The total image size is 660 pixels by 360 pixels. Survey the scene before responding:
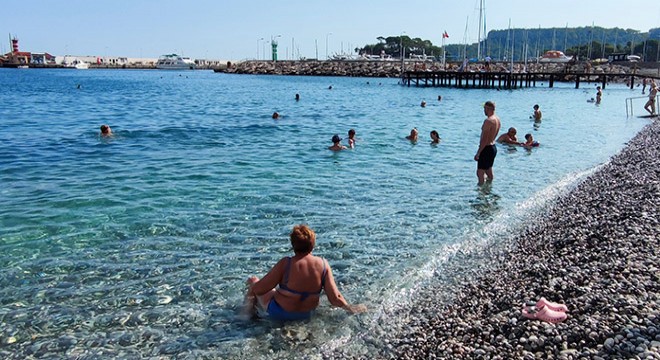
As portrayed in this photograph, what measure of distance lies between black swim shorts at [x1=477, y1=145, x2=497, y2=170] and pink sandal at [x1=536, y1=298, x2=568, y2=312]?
22.1ft

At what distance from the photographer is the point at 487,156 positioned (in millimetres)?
11602

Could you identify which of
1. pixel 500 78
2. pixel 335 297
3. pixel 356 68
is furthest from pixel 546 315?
pixel 356 68

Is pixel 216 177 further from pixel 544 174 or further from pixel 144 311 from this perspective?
pixel 544 174

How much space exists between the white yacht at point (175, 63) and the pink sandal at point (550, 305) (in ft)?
588

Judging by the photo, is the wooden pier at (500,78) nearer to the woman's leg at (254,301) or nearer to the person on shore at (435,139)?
the person on shore at (435,139)

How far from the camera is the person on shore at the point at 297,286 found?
5.07 meters

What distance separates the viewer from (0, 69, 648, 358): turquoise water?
5496mm

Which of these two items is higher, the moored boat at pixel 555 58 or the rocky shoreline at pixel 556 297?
the moored boat at pixel 555 58

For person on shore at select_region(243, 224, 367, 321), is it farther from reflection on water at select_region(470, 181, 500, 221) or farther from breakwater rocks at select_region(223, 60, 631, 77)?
breakwater rocks at select_region(223, 60, 631, 77)

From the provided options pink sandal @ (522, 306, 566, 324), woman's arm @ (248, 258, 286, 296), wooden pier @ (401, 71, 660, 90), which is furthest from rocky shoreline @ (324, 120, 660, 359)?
wooden pier @ (401, 71, 660, 90)

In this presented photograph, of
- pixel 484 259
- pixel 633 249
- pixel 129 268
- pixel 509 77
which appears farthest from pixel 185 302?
pixel 509 77

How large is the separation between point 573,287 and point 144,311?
4787 mm

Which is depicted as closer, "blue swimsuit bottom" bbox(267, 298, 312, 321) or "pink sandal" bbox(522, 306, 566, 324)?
"pink sandal" bbox(522, 306, 566, 324)

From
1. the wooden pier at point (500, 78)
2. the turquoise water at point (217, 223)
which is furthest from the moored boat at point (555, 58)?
the turquoise water at point (217, 223)
